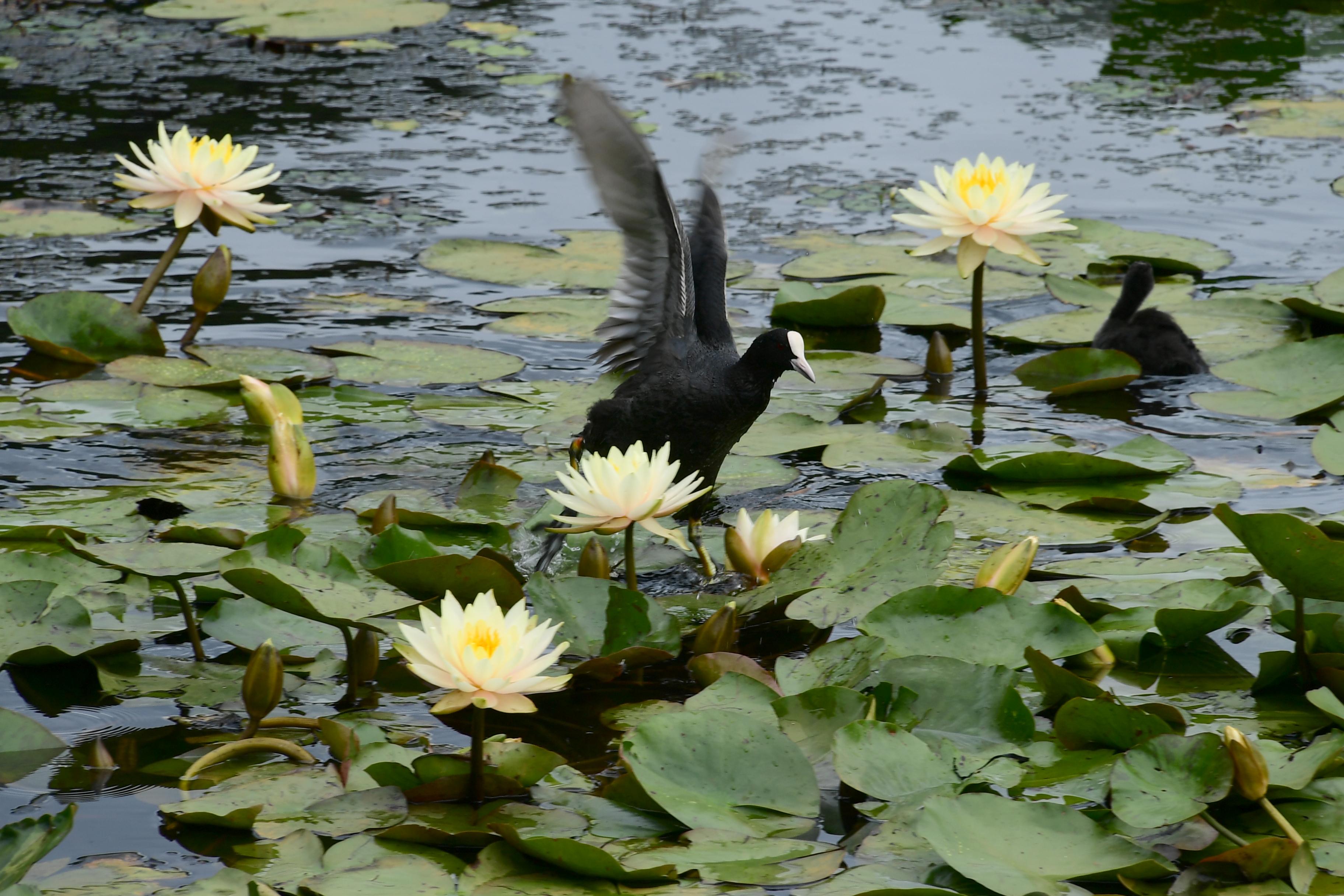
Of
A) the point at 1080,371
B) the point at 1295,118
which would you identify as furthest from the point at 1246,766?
the point at 1295,118

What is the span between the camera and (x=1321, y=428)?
12.8 feet

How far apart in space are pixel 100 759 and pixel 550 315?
122 inches

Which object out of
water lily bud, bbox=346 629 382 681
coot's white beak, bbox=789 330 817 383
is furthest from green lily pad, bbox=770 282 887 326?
water lily bud, bbox=346 629 382 681

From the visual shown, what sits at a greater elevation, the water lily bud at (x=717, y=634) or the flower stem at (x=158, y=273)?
the flower stem at (x=158, y=273)

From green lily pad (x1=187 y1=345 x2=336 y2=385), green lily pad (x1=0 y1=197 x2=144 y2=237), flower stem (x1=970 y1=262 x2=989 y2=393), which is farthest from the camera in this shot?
green lily pad (x1=0 y1=197 x2=144 y2=237)

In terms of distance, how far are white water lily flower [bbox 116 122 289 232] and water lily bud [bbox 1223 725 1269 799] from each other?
336 centimetres

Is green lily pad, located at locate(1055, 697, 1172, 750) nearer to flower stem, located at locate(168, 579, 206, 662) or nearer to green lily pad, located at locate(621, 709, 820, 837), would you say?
green lily pad, located at locate(621, 709, 820, 837)

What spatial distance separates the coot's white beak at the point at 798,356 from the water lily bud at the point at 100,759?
1975mm

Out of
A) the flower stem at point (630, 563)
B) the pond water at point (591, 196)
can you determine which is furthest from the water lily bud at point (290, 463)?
the flower stem at point (630, 563)

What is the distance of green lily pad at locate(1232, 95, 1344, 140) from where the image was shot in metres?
7.49

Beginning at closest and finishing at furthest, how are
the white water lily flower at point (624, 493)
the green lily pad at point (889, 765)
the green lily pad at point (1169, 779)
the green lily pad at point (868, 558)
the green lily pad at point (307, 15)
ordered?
the green lily pad at point (1169, 779), the green lily pad at point (889, 765), the white water lily flower at point (624, 493), the green lily pad at point (868, 558), the green lily pad at point (307, 15)

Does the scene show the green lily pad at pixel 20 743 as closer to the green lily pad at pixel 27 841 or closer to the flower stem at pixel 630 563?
the green lily pad at pixel 27 841

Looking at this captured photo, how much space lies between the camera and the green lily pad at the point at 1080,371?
4.73 meters

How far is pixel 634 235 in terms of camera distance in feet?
12.7
